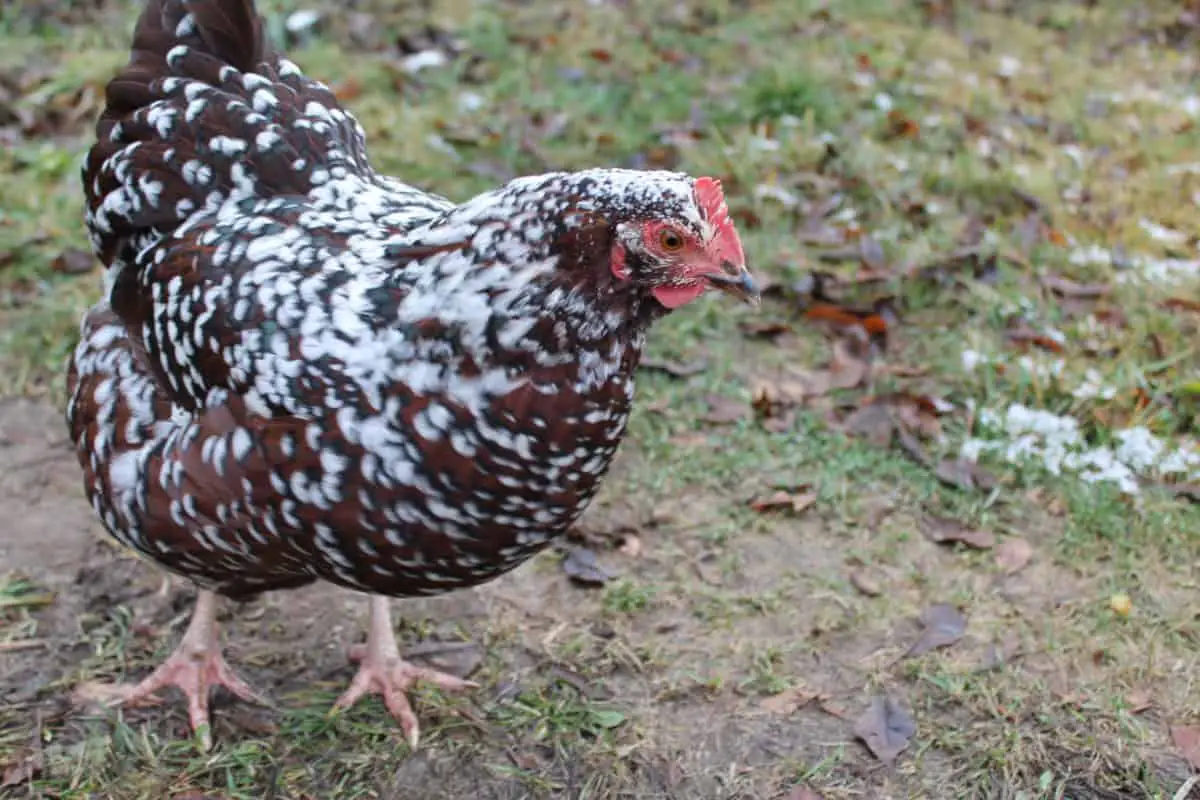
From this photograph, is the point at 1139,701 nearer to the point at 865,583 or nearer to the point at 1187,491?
the point at 865,583

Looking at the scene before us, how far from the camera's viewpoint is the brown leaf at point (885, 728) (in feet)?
9.79

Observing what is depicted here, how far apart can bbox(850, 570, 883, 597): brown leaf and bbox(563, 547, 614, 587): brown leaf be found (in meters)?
0.73

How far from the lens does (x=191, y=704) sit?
9.90ft

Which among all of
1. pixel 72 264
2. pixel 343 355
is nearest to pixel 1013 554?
pixel 343 355

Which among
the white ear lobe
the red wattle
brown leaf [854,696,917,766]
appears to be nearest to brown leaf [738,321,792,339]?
brown leaf [854,696,917,766]

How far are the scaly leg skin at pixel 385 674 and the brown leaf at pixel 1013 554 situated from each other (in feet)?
5.36

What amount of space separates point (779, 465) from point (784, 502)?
0.20 metres

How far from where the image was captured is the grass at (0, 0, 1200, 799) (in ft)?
9.77

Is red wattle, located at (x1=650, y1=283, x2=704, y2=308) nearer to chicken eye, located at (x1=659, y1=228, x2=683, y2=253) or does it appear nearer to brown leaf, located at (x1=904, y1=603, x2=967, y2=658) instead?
chicken eye, located at (x1=659, y1=228, x2=683, y2=253)

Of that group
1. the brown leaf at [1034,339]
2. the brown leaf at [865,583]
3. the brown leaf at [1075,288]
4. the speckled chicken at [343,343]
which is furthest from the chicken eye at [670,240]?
the brown leaf at [1075,288]

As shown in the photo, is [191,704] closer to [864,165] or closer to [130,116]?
[130,116]

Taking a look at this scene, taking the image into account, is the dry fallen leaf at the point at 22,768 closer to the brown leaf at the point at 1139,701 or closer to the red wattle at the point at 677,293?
the red wattle at the point at 677,293

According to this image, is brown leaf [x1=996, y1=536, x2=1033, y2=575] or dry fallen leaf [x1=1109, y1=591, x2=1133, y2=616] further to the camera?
brown leaf [x1=996, y1=536, x2=1033, y2=575]

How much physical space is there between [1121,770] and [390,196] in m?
2.28
